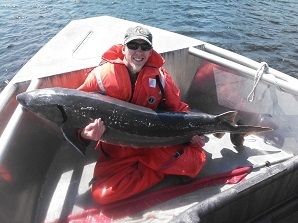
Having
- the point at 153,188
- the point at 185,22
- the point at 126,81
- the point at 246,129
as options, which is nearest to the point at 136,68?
the point at 126,81

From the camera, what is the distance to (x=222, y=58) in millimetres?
4820

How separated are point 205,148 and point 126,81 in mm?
1820

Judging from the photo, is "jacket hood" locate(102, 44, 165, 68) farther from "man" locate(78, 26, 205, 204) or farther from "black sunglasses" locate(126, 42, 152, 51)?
"black sunglasses" locate(126, 42, 152, 51)

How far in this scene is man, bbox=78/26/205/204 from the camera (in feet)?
12.0

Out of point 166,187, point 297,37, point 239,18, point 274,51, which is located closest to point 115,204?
point 166,187

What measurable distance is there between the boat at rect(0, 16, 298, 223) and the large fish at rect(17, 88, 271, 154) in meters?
0.41

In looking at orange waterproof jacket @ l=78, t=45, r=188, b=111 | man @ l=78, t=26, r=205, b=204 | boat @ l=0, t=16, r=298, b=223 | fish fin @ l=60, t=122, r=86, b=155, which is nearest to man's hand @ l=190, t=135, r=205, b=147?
man @ l=78, t=26, r=205, b=204

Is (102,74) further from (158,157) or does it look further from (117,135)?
(158,157)

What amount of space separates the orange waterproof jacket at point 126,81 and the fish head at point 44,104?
0.42 metres

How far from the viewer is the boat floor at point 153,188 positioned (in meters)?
3.74

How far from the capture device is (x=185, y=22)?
41.3 feet

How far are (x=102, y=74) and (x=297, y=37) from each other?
9.27 metres

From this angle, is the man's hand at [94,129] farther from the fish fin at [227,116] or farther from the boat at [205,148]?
the fish fin at [227,116]

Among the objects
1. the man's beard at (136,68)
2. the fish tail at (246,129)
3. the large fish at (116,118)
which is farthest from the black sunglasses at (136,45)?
the fish tail at (246,129)
